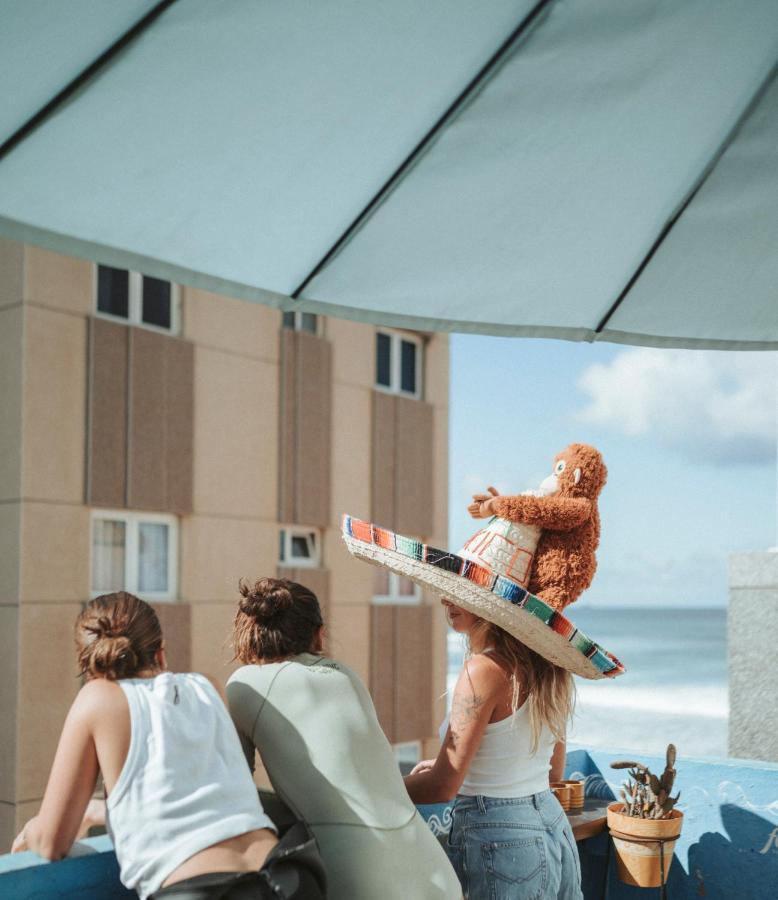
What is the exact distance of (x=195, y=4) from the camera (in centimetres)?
177

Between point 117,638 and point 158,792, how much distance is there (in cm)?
38

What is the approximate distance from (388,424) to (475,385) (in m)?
67.3

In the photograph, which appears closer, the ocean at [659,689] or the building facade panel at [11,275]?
the building facade panel at [11,275]

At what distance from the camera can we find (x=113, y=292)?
1274 cm

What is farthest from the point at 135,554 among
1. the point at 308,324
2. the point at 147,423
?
the point at 308,324

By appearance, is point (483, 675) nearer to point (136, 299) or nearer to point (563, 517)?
point (563, 517)

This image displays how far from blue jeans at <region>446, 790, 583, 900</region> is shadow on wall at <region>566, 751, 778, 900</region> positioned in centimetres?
108

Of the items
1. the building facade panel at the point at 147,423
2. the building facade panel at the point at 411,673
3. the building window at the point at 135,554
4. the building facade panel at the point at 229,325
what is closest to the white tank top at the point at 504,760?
the building window at the point at 135,554

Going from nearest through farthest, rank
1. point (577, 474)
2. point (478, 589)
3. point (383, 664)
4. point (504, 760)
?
point (478, 589), point (504, 760), point (577, 474), point (383, 664)

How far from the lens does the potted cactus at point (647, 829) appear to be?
3584 millimetres

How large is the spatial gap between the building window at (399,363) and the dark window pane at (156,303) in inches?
174

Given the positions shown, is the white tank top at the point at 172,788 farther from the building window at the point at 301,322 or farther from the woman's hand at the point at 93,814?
the building window at the point at 301,322

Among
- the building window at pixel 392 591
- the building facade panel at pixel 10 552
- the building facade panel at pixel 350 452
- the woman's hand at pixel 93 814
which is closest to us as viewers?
the woman's hand at pixel 93 814

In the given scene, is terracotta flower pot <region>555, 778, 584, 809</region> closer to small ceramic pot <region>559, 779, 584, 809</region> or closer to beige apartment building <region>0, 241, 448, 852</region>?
small ceramic pot <region>559, 779, 584, 809</region>
